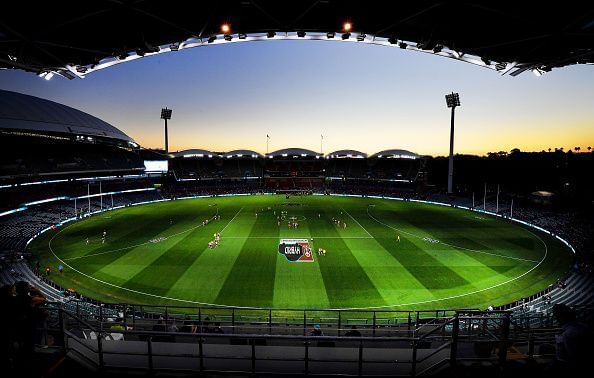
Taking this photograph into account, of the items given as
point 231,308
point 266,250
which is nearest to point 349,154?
point 266,250

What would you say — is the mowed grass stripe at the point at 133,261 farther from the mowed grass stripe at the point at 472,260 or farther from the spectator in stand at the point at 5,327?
the mowed grass stripe at the point at 472,260

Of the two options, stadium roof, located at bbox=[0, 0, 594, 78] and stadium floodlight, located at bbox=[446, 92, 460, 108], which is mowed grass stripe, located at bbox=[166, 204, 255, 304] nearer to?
stadium roof, located at bbox=[0, 0, 594, 78]

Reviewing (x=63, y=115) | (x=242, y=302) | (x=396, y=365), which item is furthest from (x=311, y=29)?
(x=63, y=115)

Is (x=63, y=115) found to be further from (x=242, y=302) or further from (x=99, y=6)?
(x=99, y=6)

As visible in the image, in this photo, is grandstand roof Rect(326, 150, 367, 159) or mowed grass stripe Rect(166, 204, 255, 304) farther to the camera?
grandstand roof Rect(326, 150, 367, 159)

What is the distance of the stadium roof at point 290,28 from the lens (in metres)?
9.23

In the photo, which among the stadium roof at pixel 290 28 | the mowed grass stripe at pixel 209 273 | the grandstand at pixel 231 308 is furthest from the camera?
the mowed grass stripe at pixel 209 273

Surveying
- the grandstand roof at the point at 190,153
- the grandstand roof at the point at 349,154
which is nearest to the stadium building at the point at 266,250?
the grandstand roof at the point at 190,153

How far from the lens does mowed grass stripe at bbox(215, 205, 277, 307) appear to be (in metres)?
22.7

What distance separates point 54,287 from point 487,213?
208ft

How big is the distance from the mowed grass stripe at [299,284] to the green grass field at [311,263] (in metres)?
0.09

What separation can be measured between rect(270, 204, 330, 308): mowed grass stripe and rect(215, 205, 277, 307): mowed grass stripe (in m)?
0.57

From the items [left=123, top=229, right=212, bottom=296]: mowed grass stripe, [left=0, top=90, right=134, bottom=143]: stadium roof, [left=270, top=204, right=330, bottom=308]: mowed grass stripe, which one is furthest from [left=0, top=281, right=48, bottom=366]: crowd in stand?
[left=0, top=90, right=134, bottom=143]: stadium roof

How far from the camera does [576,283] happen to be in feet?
81.0
